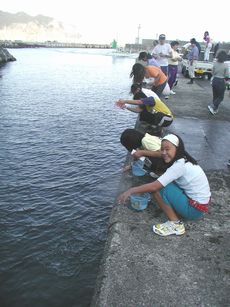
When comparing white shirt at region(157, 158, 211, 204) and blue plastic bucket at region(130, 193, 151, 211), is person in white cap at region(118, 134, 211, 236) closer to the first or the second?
white shirt at region(157, 158, 211, 204)

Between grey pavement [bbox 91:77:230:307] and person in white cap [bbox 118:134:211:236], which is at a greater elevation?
person in white cap [bbox 118:134:211:236]

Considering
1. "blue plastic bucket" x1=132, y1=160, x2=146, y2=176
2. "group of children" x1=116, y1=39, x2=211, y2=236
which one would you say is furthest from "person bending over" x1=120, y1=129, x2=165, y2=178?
"group of children" x1=116, y1=39, x2=211, y2=236

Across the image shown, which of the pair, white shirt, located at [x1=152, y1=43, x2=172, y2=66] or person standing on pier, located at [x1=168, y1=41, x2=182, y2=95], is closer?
white shirt, located at [x1=152, y1=43, x2=172, y2=66]

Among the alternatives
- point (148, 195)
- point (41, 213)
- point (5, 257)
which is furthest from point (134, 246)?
point (41, 213)

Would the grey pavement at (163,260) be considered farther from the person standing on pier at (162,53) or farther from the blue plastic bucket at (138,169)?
the person standing on pier at (162,53)

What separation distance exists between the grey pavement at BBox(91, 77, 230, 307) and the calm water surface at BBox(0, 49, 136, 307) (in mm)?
1052

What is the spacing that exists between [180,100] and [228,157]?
632 cm

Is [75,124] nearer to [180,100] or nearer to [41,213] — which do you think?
[180,100]

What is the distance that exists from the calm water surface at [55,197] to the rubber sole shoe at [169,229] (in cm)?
131

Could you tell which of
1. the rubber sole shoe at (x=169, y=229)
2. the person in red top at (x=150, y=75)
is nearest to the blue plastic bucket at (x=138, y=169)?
the rubber sole shoe at (x=169, y=229)

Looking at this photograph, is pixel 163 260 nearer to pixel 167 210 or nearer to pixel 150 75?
pixel 167 210

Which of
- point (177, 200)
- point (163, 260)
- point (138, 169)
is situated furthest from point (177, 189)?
point (138, 169)

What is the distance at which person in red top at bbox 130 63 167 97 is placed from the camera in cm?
755

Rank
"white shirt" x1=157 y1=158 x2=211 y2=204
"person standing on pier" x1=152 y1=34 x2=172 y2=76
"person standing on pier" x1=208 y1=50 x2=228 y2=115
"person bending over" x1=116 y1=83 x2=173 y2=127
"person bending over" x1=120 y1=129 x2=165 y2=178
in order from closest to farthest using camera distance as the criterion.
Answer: "white shirt" x1=157 y1=158 x2=211 y2=204, "person bending over" x1=120 y1=129 x2=165 y2=178, "person bending over" x1=116 y1=83 x2=173 y2=127, "person standing on pier" x1=208 y1=50 x2=228 y2=115, "person standing on pier" x1=152 y1=34 x2=172 y2=76
